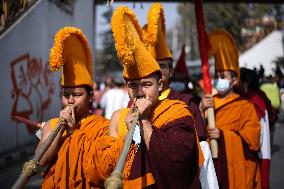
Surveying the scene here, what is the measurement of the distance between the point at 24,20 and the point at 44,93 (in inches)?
102

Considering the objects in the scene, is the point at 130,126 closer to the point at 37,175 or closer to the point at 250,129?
the point at 250,129

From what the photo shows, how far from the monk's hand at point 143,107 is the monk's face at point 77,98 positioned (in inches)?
28.2

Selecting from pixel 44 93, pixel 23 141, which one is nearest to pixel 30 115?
pixel 23 141

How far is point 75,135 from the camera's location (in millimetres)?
3463

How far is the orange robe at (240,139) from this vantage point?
498cm

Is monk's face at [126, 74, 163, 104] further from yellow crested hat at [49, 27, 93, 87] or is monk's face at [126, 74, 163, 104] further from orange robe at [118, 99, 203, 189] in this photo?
yellow crested hat at [49, 27, 93, 87]

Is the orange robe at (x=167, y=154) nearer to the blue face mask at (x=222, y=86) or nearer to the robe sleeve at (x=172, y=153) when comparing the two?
the robe sleeve at (x=172, y=153)

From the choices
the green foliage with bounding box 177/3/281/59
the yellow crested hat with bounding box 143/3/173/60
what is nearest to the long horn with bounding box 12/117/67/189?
the yellow crested hat with bounding box 143/3/173/60

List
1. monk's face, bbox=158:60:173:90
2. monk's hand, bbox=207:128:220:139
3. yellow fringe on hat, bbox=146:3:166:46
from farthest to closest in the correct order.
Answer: monk's hand, bbox=207:128:220:139 < monk's face, bbox=158:60:173:90 < yellow fringe on hat, bbox=146:3:166:46

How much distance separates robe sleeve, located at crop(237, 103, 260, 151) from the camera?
5.04 meters

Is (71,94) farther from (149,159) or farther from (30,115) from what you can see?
(30,115)

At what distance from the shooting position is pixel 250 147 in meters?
5.09

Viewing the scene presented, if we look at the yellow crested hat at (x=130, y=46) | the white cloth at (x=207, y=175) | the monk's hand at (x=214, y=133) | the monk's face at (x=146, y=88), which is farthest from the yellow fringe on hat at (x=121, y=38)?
the monk's hand at (x=214, y=133)

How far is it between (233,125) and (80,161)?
2162 millimetres
